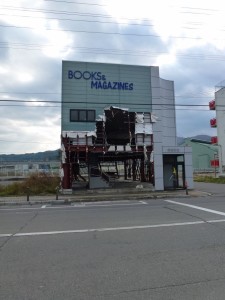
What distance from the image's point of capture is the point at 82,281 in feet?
16.8

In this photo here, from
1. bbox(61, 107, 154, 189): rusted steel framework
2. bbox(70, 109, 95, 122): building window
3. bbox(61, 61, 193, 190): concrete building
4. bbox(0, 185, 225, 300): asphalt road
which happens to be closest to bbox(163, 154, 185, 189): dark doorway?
bbox(61, 61, 193, 190): concrete building

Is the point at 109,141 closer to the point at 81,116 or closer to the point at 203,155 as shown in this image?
the point at 81,116

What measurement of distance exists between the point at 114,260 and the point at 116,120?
2075 centimetres

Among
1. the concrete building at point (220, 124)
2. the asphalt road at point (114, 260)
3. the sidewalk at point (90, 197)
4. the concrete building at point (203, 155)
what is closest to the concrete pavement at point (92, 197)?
the sidewalk at point (90, 197)

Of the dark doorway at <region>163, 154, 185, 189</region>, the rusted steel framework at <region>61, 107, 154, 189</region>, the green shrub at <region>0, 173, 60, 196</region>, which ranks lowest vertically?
the green shrub at <region>0, 173, 60, 196</region>

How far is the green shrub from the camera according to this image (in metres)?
24.9

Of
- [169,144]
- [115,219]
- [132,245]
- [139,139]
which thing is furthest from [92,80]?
[132,245]

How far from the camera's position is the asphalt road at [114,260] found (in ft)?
15.5

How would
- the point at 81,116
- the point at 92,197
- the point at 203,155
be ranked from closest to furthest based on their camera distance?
1. the point at 92,197
2. the point at 81,116
3. the point at 203,155

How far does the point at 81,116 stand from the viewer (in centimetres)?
2620

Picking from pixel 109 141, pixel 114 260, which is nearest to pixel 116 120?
pixel 109 141

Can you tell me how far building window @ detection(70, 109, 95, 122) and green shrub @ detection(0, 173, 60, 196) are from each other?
5606 mm

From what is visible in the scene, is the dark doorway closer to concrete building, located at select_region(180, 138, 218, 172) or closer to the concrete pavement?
the concrete pavement

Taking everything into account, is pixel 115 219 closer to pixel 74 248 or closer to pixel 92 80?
pixel 74 248
